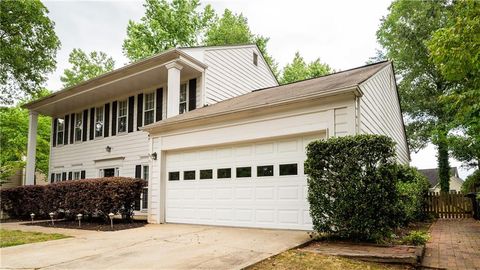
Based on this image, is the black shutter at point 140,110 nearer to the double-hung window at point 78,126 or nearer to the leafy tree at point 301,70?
the double-hung window at point 78,126

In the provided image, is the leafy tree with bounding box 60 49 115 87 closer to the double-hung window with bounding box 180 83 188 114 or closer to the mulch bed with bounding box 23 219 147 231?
the double-hung window with bounding box 180 83 188 114

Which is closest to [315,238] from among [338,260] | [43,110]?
[338,260]

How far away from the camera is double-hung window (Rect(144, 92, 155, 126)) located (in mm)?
14359

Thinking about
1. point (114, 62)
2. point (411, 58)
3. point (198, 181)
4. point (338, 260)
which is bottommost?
point (338, 260)

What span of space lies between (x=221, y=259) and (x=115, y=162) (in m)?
11.6

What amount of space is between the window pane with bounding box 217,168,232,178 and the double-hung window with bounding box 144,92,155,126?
6.10 metres

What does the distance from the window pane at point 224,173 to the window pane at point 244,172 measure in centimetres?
30

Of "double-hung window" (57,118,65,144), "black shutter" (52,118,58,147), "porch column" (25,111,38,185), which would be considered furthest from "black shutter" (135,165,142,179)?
"black shutter" (52,118,58,147)

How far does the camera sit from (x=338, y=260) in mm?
5051

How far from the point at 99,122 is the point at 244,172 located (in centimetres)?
1072

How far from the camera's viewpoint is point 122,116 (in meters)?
15.6

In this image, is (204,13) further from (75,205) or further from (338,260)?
(338,260)

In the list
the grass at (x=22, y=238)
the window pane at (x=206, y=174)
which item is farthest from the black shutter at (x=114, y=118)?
the window pane at (x=206, y=174)

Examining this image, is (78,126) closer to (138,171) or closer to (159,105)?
(138,171)
